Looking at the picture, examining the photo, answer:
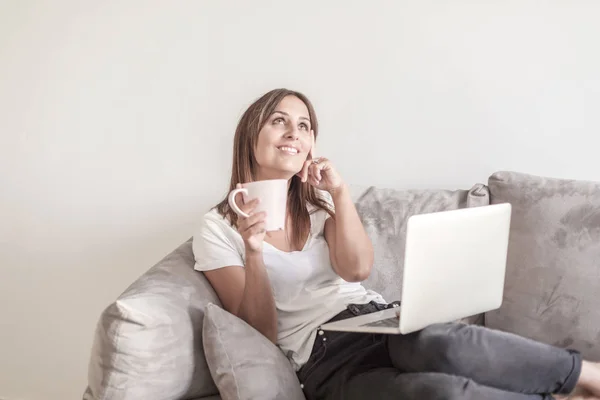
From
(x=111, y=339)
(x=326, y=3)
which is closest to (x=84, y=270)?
(x=111, y=339)

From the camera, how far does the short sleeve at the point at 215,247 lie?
157cm

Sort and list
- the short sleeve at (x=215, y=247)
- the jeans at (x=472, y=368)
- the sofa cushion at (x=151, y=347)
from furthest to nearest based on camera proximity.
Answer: the short sleeve at (x=215, y=247)
the sofa cushion at (x=151, y=347)
the jeans at (x=472, y=368)

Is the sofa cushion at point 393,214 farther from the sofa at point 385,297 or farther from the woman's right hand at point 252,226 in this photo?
the woman's right hand at point 252,226

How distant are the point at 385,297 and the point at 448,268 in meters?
0.60

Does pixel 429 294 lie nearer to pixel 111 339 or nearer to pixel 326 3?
pixel 111 339

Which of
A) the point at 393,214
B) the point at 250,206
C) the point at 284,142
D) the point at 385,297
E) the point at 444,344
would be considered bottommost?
the point at 385,297

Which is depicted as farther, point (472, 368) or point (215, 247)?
point (215, 247)

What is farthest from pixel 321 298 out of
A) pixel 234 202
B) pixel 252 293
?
pixel 234 202

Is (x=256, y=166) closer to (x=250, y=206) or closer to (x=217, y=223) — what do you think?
(x=217, y=223)

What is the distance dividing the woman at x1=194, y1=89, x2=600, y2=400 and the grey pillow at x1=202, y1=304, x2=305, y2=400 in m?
0.10

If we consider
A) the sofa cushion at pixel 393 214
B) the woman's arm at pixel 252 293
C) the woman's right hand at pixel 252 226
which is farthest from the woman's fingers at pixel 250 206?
the sofa cushion at pixel 393 214

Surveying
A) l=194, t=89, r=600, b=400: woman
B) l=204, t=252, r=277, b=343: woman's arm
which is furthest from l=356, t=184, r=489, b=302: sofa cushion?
l=204, t=252, r=277, b=343: woman's arm

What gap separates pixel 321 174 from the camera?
1599mm

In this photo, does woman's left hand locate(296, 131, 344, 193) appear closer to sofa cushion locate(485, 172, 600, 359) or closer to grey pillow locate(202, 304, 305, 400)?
grey pillow locate(202, 304, 305, 400)
